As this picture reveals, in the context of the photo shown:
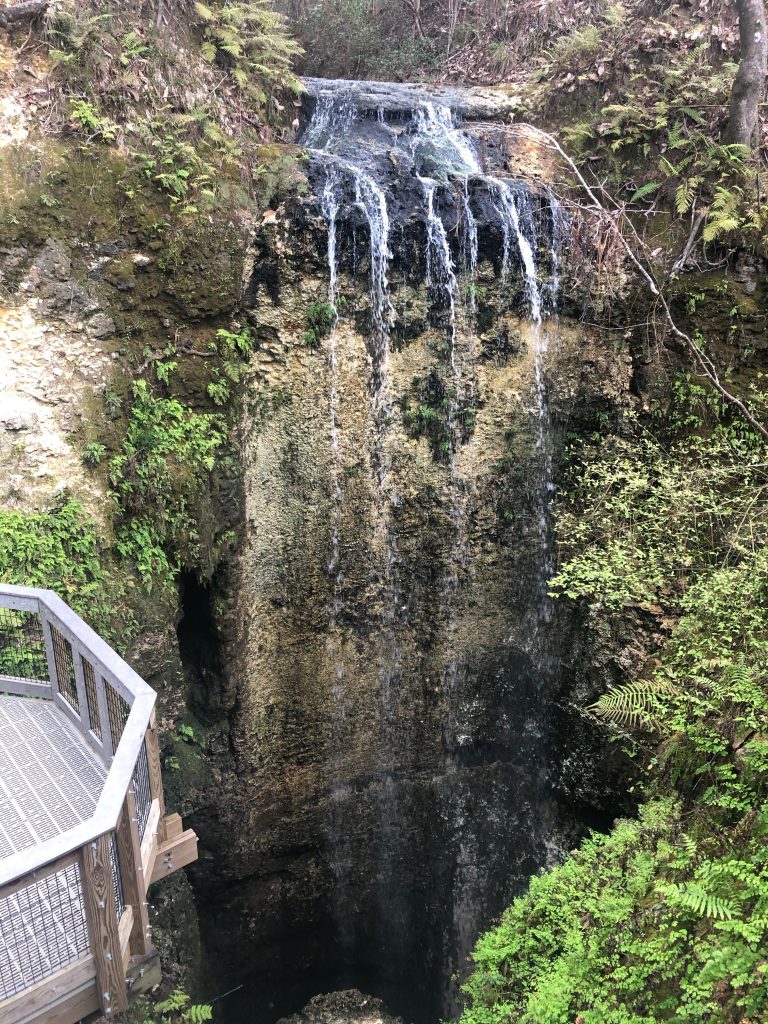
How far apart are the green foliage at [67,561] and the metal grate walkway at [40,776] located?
2.10 metres

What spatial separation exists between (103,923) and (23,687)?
2207 mm

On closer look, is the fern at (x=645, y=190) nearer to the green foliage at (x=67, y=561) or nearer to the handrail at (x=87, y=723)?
the green foliage at (x=67, y=561)

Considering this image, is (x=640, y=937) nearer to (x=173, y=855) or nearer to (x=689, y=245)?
(x=173, y=855)

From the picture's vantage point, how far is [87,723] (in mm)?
4164

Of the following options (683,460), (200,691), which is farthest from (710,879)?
(200,691)

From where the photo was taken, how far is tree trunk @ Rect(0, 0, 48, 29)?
672 cm

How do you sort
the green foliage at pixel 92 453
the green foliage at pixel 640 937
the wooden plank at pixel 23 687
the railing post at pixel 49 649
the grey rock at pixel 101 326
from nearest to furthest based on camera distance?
the green foliage at pixel 640 937 < the railing post at pixel 49 649 < the wooden plank at pixel 23 687 < the green foliage at pixel 92 453 < the grey rock at pixel 101 326

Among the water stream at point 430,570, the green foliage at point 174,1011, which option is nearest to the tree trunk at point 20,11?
the water stream at point 430,570

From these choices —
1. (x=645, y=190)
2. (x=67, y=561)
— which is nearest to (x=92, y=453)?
(x=67, y=561)

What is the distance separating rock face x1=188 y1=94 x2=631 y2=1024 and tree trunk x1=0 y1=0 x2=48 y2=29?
298 centimetres

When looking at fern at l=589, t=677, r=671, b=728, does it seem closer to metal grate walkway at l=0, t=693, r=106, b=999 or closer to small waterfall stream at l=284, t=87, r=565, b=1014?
small waterfall stream at l=284, t=87, r=565, b=1014

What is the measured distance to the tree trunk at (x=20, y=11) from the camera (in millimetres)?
6719

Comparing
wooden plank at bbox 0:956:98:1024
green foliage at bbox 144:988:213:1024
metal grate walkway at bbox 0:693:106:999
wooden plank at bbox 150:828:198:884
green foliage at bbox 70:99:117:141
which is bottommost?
green foliage at bbox 144:988:213:1024

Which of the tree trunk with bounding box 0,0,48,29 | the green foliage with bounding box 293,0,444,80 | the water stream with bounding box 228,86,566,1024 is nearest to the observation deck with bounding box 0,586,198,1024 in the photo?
the water stream with bounding box 228,86,566,1024
